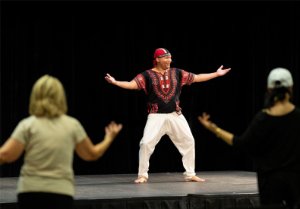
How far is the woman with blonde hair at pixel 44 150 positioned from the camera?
3164 millimetres

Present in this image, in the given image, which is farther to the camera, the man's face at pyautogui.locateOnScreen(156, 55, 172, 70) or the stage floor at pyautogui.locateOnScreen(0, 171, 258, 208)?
the man's face at pyautogui.locateOnScreen(156, 55, 172, 70)

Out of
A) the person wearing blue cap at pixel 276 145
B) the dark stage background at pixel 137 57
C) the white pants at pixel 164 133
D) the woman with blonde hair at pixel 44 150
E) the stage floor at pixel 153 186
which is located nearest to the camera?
the woman with blonde hair at pixel 44 150

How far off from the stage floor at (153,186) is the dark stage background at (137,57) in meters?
0.76

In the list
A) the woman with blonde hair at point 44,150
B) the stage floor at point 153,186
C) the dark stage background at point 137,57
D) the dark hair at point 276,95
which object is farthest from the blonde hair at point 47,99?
the dark stage background at point 137,57

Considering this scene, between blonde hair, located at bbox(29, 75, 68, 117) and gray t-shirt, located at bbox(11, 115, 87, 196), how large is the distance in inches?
2.0

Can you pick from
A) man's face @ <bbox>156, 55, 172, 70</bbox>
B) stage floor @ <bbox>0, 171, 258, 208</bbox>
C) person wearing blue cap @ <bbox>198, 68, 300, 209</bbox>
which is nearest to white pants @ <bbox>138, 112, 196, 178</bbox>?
stage floor @ <bbox>0, 171, 258, 208</bbox>

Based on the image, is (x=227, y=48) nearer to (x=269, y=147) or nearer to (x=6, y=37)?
(x=6, y=37)

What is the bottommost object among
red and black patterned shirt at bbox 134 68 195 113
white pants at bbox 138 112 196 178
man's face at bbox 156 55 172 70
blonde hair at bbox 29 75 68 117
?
white pants at bbox 138 112 196 178

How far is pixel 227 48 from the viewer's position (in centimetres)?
869

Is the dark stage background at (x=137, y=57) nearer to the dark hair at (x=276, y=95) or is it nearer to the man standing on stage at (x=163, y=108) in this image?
the man standing on stage at (x=163, y=108)

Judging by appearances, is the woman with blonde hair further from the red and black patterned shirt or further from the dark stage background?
the dark stage background

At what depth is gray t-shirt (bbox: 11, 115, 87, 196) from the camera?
3166 mm

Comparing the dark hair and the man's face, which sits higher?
the man's face

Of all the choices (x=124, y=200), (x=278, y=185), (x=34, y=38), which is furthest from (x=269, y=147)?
(x=34, y=38)
